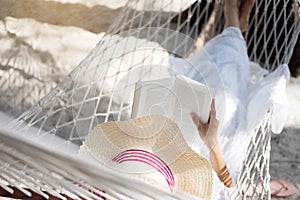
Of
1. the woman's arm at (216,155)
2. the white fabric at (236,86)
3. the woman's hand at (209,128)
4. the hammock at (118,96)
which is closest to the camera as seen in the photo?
the hammock at (118,96)

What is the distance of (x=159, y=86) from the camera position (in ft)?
4.81

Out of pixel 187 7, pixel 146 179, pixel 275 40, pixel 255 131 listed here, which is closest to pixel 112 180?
pixel 146 179

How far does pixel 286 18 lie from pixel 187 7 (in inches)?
14.5

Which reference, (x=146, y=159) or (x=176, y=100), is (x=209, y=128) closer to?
(x=176, y=100)

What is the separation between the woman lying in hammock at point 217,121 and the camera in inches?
Answer: 60.7

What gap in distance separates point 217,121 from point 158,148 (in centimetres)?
36

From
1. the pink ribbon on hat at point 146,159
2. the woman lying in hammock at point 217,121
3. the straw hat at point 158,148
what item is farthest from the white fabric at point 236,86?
the pink ribbon on hat at point 146,159

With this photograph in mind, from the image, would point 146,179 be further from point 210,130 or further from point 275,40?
point 275,40

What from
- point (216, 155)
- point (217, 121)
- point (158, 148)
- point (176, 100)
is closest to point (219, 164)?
point (216, 155)

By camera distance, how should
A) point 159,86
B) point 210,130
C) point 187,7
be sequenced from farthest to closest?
point 187,7 < point 210,130 < point 159,86

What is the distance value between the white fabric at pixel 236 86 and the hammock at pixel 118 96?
0.04 metres

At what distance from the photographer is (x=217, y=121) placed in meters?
1.64

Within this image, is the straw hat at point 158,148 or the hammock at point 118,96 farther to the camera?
the straw hat at point 158,148

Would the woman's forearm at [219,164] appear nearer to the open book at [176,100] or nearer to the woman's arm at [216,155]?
the woman's arm at [216,155]
